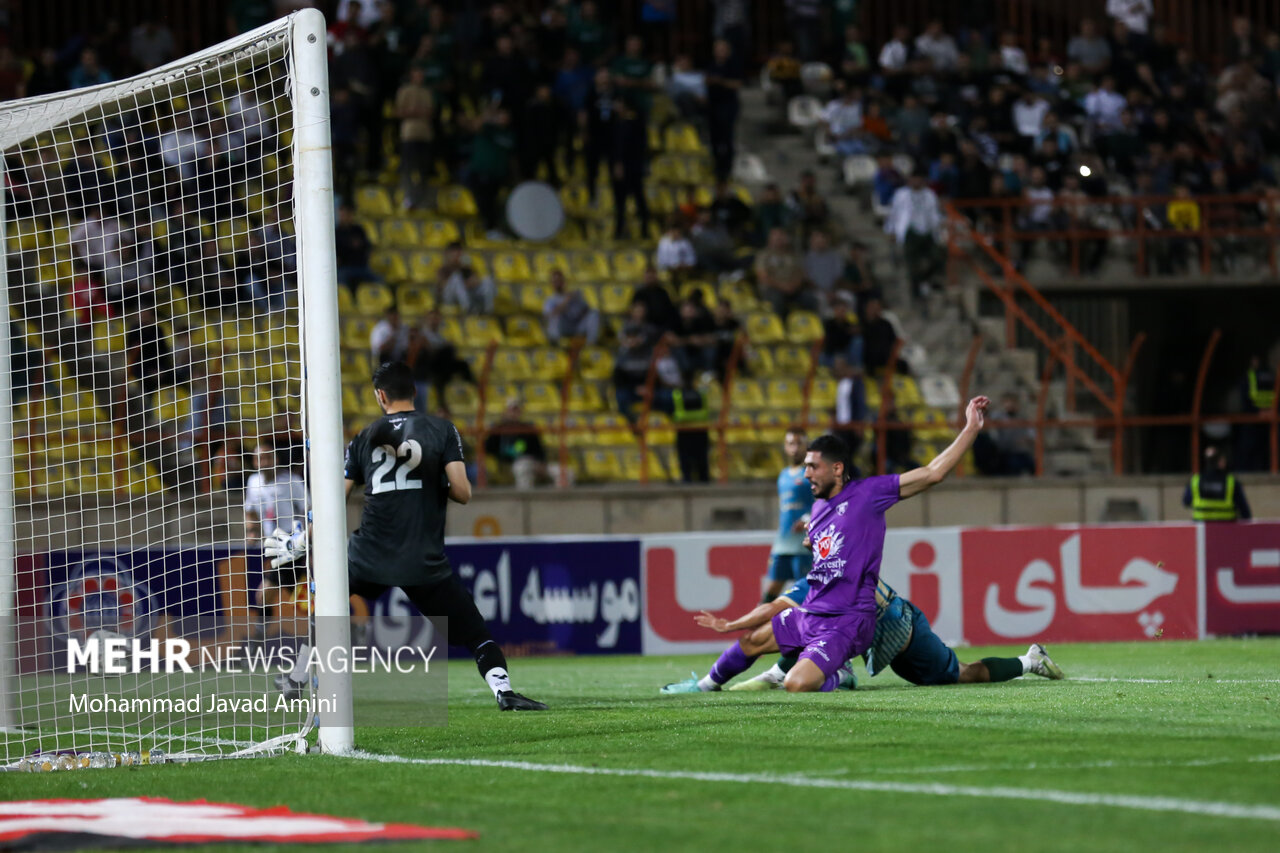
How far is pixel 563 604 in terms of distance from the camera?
16844 mm

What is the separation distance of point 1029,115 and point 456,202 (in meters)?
8.85

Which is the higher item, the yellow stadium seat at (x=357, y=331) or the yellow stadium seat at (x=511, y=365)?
the yellow stadium seat at (x=357, y=331)

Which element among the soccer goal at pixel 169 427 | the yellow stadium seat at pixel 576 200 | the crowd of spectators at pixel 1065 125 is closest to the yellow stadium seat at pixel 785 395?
the crowd of spectators at pixel 1065 125

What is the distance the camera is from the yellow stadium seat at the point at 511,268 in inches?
869

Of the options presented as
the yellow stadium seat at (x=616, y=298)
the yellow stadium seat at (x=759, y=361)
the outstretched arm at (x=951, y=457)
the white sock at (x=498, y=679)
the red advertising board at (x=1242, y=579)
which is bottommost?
the red advertising board at (x=1242, y=579)

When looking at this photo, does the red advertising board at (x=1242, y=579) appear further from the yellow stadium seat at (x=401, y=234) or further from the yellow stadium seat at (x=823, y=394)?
the yellow stadium seat at (x=401, y=234)

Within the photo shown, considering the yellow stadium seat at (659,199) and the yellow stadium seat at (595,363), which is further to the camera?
the yellow stadium seat at (659,199)

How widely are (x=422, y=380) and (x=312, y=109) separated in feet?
37.6

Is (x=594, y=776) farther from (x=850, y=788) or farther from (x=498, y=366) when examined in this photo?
(x=498, y=366)

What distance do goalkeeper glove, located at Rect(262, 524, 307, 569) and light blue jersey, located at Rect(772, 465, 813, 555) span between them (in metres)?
7.01

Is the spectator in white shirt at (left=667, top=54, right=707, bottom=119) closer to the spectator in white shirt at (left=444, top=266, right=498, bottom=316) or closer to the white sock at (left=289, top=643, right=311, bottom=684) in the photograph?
the spectator in white shirt at (left=444, top=266, right=498, bottom=316)

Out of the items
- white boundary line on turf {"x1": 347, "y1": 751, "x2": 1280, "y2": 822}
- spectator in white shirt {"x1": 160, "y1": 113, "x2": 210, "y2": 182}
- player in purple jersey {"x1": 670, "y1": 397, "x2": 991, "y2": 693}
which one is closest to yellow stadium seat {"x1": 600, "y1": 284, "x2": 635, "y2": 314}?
spectator in white shirt {"x1": 160, "y1": 113, "x2": 210, "y2": 182}

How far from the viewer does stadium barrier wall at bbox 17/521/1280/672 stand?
16719 millimetres

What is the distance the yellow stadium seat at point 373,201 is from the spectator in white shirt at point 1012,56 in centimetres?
1005
